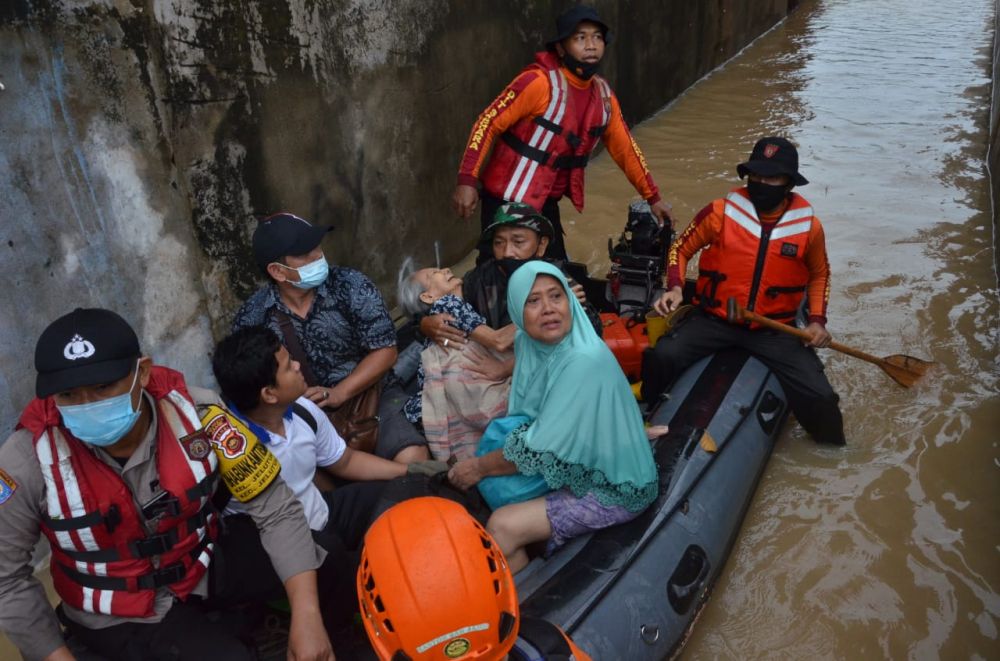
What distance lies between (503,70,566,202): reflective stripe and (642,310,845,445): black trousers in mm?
1178

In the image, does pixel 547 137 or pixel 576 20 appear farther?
pixel 547 137

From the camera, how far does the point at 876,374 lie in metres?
4.44

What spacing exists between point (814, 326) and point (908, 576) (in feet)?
3.84

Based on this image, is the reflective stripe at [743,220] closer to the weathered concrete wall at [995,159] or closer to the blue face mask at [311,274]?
the blue face mask at [311,274]

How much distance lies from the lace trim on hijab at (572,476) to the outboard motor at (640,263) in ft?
5.47

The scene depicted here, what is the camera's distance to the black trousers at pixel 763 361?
3.59m

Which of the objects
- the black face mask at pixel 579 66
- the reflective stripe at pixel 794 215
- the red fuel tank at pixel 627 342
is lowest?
the red fuel tank at pixel 627 342

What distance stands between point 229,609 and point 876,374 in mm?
3857

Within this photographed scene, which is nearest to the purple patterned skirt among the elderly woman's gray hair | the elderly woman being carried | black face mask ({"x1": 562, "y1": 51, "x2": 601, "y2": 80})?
the elderly woman being carried

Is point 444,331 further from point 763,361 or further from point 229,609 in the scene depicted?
point 763,361

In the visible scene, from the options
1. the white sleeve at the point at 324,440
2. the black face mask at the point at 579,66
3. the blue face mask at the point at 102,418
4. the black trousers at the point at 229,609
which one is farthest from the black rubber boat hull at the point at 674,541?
the black face mask at the point at 579,66

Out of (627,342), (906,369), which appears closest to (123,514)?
(627,342)

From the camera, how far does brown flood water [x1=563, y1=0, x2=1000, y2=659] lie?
2.99 metres

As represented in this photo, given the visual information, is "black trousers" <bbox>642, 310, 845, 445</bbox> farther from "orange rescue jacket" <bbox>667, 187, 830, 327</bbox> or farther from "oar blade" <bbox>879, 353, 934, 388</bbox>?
"oar blade" <bbox>879, 353, 934, 388</bbox>
